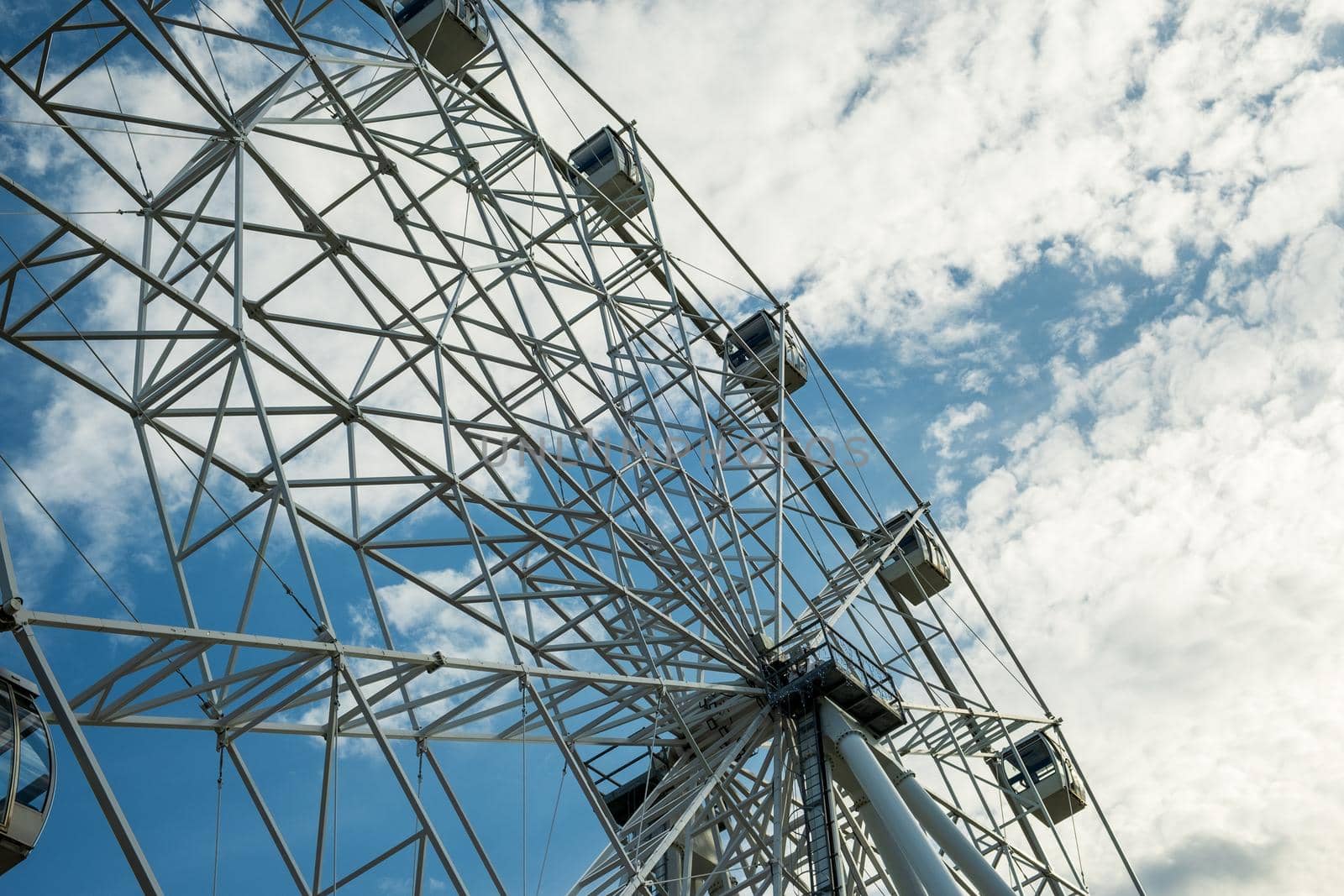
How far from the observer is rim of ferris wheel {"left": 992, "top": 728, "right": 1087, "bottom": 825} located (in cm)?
3466

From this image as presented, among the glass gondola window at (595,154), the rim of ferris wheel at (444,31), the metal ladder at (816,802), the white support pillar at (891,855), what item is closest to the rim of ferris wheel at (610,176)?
the glass gondola window at (595,154)

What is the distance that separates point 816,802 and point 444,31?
1621cm

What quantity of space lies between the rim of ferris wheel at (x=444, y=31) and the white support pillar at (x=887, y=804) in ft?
47.6

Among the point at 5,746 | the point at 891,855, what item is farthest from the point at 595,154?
the point at 5,746

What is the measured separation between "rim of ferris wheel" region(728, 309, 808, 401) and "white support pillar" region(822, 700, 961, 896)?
11.8m

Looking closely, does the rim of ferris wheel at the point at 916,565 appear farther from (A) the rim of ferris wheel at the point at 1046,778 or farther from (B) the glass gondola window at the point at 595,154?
(B) the glass gondola window at the point at 595,154

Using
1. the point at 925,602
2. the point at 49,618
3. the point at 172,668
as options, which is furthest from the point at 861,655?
the point at 49,618

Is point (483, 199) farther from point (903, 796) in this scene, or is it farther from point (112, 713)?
point (903, 796)

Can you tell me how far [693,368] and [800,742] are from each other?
29.1 feet

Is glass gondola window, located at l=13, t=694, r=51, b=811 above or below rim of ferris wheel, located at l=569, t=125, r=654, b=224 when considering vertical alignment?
below

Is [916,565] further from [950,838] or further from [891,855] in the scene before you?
A: [891,855]

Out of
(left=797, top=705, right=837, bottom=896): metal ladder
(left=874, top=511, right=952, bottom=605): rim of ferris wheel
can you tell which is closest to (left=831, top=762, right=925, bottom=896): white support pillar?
(left=797, top=705, right=837, bottom=896): metal ladder

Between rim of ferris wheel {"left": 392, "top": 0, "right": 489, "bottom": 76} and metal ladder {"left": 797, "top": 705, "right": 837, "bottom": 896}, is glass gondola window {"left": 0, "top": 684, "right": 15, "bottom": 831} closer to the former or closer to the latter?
metal ladder {"left": 797, "top": 705, "right": 837, "bottom": 896}

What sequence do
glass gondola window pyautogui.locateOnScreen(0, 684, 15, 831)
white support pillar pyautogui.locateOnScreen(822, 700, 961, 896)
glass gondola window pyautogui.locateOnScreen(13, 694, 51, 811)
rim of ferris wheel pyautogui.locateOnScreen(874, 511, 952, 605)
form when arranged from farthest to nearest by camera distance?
rim of ferris wheel pyautogui.locateOnScreen(874, 511, 952, 605), white support pillar pyautogui.locateOnScreen(822, 700, 961, 896), glass gondola window pyautogui.locateOnScreen(13, 694, 51, 811), glass gondola window pyautogui.locateOnScreen(0, 684, 15, 831)
